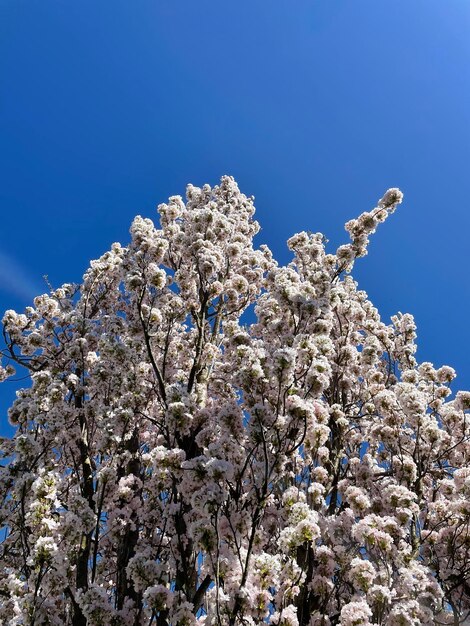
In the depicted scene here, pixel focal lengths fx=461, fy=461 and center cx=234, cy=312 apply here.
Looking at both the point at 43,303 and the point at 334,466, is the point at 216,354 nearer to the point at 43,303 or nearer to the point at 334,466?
the point at 334,466

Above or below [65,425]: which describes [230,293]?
above

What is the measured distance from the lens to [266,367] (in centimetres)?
727

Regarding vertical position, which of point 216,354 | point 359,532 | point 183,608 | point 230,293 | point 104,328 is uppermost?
point 230,293

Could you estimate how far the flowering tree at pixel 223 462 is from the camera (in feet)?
21.5

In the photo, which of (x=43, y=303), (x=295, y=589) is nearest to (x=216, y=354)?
(x=295, y=589)

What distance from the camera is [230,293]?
1199cm

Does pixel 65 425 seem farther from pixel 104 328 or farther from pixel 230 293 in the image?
pixel 230 293

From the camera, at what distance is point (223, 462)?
21.1 ft

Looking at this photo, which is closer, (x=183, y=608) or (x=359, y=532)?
(x=183, y=608)

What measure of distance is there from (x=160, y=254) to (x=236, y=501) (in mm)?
5490

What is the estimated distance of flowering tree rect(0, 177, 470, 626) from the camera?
258 inches

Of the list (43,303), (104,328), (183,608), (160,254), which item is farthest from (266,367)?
(43,303)

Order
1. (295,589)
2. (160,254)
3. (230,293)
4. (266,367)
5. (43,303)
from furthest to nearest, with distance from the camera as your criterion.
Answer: (43,303), (230,293), (160,254), (266,367), (295,589)

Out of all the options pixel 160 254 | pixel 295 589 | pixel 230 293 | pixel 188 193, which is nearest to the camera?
pixel 295 589
